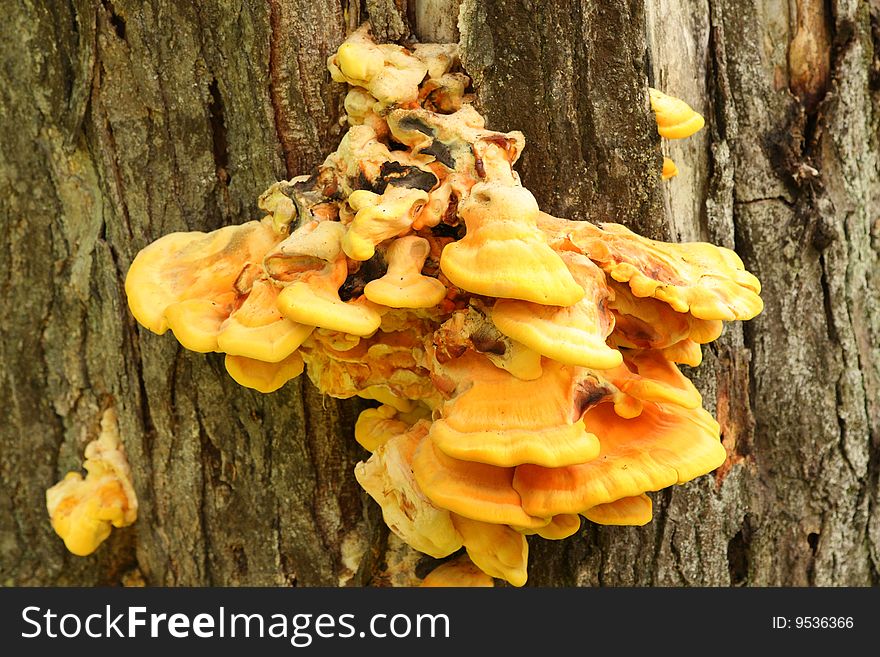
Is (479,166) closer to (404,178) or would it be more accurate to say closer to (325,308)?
(404,178)

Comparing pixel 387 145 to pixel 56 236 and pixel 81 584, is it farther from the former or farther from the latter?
pixel 81 584

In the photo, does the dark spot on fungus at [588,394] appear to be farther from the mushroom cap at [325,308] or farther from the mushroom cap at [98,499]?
the mushroom cap at [98,499]

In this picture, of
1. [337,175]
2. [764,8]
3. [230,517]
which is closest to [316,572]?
[230,517]

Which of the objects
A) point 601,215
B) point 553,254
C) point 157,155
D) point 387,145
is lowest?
point 553,254

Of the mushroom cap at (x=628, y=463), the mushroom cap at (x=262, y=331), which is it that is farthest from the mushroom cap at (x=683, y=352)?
the mushroom cap at (x=262, y=331)

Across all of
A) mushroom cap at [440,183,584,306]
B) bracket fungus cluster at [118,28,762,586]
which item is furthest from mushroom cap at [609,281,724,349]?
mushroom cap at [440,183,584,306]

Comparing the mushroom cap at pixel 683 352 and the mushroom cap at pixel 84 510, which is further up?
the mushroom cap at pixel 683 352

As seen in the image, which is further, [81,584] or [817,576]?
[81,584]
